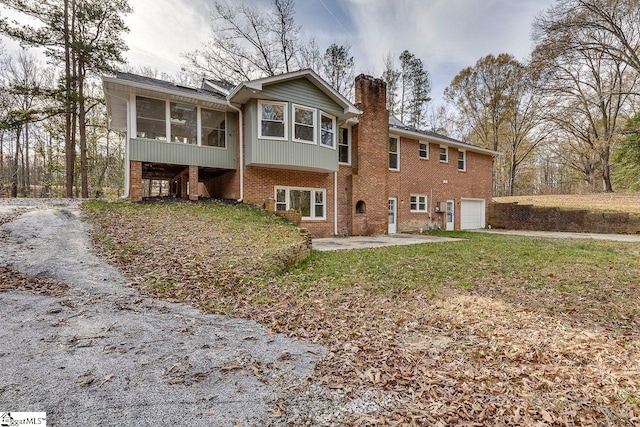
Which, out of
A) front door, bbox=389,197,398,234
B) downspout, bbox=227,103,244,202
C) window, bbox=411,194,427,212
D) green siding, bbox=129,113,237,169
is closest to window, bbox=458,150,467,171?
window, bbox=411,194,427,212

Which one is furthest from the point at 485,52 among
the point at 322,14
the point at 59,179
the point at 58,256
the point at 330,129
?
the point at 59,179

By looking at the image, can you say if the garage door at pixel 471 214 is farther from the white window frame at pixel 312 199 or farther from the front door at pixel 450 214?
the white window frame at pixel 312 199

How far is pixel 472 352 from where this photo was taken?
10.5ft

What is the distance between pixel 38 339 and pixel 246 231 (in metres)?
5.17

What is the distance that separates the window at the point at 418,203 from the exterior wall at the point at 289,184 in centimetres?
521

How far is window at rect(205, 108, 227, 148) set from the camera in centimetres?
1124

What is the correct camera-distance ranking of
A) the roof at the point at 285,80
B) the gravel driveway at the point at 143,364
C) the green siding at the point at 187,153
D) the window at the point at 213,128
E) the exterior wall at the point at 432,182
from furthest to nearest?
1. the exterior wall at the point at 432,182
2. the window at the point at 213,128
3. the roof at the point at 285,80
4. the green siding at the point at 187,153
5. the gravel driveway at the point at 143,364

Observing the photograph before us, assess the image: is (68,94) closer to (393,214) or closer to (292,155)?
(292,155)

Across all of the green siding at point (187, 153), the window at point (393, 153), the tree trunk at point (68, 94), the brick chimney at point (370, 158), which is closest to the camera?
the green siding at point (187, 153)

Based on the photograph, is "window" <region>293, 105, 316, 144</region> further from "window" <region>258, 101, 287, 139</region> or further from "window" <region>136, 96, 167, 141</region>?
"window" <region>136, 96, 167, 141</region>

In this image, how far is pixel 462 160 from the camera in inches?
695

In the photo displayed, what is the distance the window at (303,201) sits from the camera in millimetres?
11852

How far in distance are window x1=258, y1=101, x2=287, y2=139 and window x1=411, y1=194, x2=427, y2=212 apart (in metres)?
8.14

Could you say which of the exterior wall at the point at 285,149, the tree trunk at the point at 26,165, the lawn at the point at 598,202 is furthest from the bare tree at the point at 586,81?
the tree trunk at the point at 26,165
